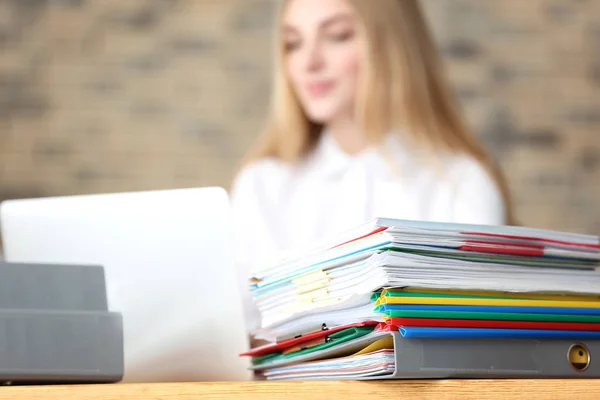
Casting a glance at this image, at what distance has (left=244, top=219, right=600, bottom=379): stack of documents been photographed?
2.70 ft

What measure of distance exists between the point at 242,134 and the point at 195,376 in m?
1.08

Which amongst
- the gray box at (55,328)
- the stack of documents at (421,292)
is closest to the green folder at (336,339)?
the stack of documents at (421,292)

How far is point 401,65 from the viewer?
2.11m

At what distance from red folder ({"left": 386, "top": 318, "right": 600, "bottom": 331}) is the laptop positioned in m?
0.30

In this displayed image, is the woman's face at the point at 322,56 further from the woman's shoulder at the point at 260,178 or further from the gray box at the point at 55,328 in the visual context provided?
the gray box at the point at 55,328

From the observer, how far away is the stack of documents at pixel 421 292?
82 centimetres

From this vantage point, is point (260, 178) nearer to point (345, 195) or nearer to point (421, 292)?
point (345, 195)

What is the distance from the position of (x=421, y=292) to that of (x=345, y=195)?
4.04 feet

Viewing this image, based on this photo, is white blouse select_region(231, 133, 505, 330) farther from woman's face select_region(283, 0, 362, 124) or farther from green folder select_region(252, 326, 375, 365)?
green folder select_region(252, 326, 375, 365)

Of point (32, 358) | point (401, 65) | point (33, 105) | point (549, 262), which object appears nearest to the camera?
point (32, 358)

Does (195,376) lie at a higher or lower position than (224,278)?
lower

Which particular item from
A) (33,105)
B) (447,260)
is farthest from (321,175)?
(447,260)

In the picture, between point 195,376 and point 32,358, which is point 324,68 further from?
point 32,358

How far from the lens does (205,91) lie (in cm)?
205
